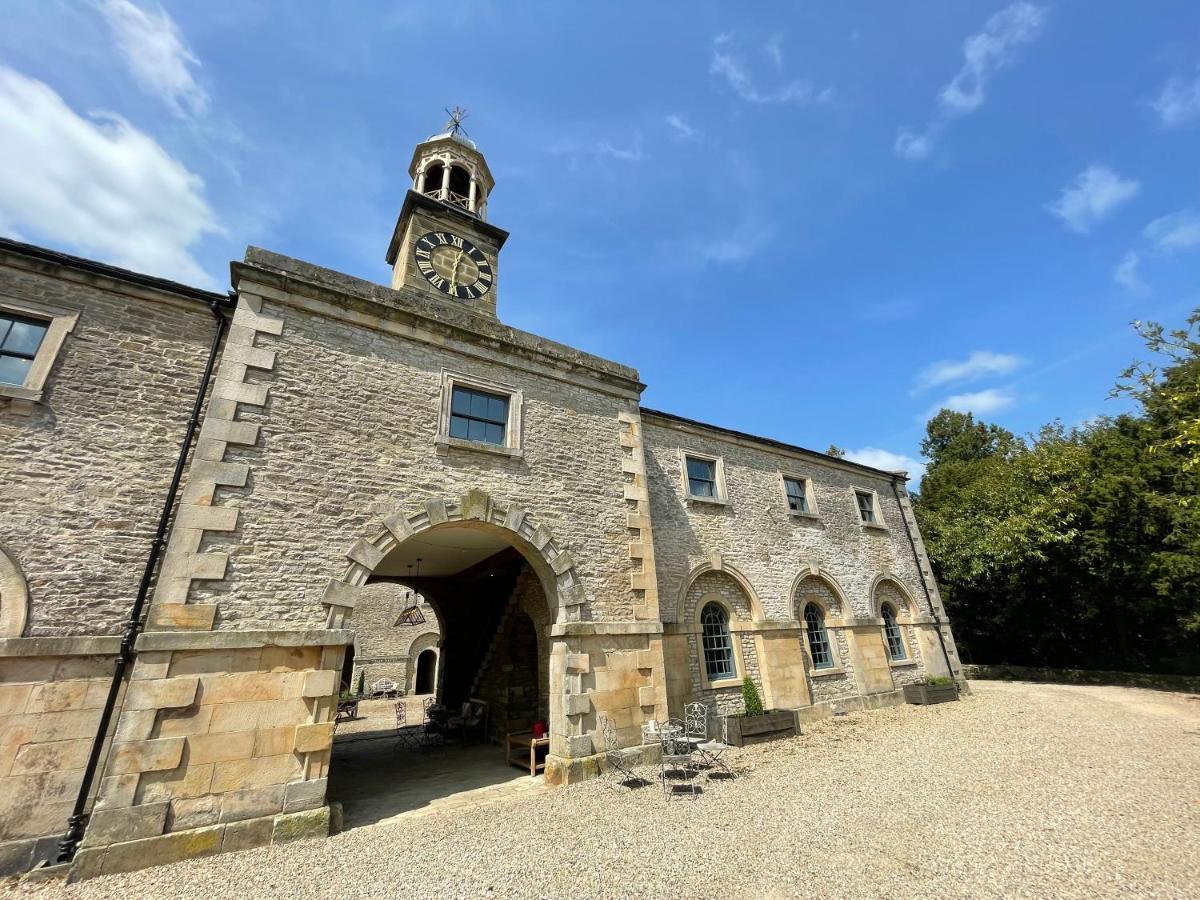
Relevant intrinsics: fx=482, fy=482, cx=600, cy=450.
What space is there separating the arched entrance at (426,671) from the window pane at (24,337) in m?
21.0

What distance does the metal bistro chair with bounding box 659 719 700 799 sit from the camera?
7660mm

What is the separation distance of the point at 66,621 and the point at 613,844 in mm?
7159

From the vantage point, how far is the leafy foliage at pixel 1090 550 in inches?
631

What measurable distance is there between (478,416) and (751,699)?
29.7 ft

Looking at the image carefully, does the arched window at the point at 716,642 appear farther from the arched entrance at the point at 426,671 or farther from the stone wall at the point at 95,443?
the arched entrance at the point at 426,671

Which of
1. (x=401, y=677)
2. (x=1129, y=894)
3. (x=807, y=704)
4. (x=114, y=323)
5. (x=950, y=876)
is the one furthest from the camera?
(x=401, y=677)

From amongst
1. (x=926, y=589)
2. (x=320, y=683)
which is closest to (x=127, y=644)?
(x=320, y=683)

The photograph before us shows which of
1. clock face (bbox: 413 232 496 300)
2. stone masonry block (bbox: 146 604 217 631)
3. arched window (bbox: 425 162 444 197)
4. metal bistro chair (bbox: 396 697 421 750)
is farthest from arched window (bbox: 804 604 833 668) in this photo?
arched window (bbox: 425 162 444 197)

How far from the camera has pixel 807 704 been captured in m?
12.8

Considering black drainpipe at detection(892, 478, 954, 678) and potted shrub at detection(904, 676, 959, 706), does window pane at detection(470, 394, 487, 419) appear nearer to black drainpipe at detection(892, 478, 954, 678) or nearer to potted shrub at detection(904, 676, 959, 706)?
potted shrub at detection(904, 676, 959, 706)

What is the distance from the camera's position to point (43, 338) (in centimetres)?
675

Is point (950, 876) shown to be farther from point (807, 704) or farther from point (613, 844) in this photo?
point (807, 704)

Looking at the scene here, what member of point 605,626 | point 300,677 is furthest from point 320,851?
point 605,626

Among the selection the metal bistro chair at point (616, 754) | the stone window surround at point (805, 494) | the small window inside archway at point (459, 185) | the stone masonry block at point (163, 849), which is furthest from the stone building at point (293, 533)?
the stone window surround at point (805, 494)
